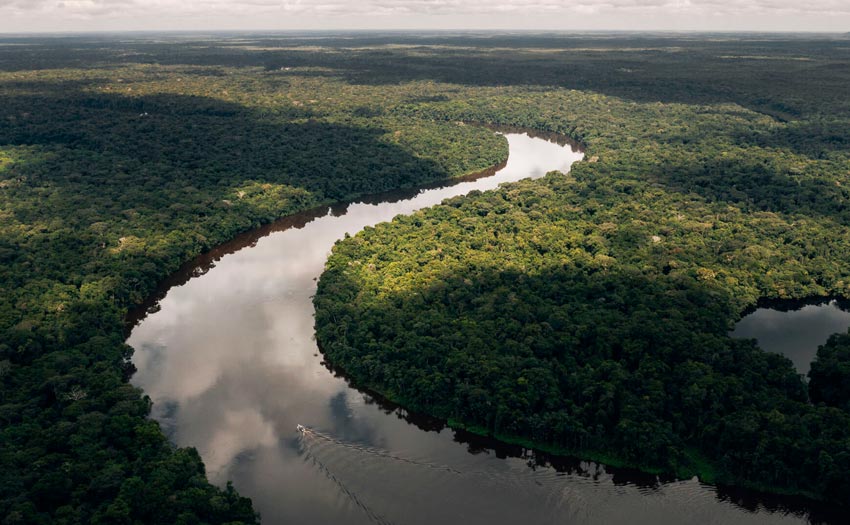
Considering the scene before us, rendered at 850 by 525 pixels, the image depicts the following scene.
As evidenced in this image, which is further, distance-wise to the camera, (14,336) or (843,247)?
(843,247)

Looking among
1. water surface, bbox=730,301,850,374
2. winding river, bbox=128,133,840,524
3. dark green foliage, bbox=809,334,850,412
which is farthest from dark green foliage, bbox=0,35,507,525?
water surface, bbox=730,301,850,374

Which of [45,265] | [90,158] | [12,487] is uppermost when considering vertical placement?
[90,158]

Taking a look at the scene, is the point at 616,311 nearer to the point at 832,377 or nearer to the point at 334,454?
the point at 832,377

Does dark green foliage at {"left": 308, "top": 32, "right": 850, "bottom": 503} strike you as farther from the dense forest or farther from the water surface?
the water surface

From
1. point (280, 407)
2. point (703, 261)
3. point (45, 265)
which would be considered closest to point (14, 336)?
point (45, 265)

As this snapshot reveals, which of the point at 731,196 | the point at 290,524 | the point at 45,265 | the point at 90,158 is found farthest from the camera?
the point at 90,158

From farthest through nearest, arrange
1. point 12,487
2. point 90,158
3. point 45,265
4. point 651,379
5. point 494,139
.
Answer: point 494,139 < point 90,158 < point 45,265 < point 651,379 < point 12,487

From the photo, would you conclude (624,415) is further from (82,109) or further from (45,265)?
(82,109)

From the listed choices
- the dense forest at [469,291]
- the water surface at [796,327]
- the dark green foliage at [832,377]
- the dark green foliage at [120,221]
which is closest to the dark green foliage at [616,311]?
the dense forest at [469,291]
